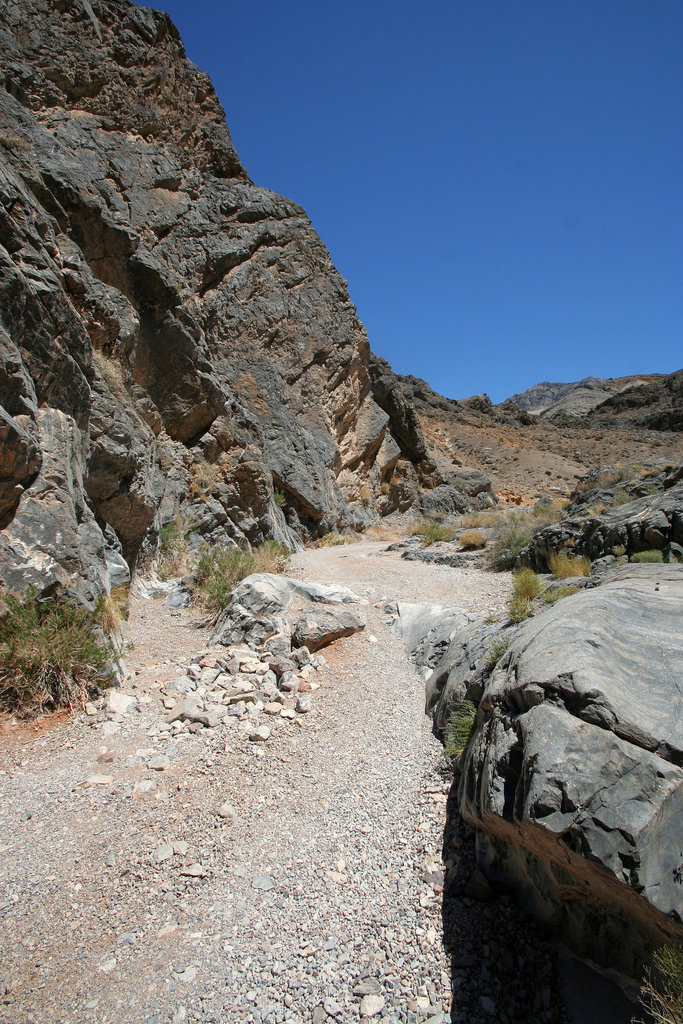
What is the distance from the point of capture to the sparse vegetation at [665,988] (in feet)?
5.38

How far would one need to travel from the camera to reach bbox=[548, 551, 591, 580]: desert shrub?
6900mm

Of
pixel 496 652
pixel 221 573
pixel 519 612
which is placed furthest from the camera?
pixel 221 573

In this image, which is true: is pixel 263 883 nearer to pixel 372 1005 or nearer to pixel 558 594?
pixel 372 1005

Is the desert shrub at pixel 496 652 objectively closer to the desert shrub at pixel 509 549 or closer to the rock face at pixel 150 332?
the rock face at pixel 150 332

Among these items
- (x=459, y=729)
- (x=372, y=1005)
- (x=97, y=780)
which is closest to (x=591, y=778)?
(x=372, y=1005)

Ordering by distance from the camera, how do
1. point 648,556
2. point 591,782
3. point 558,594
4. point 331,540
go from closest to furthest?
point 591,782, point 558,594, point 648,556, point 331,540

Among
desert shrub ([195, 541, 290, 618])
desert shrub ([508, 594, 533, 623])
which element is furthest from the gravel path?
desert shrub ([195, 541, 290, 618])

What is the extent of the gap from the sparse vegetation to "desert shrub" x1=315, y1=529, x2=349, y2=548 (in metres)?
12.3

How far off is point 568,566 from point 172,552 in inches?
Answer: 234

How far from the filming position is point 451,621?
5543 millimetres

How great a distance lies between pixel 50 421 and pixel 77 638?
250 centimetres

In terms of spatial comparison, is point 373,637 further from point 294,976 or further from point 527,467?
point 527,467

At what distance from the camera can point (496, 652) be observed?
3676 millimetres

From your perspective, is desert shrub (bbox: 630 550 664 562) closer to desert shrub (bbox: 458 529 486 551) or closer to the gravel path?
the gravel path
